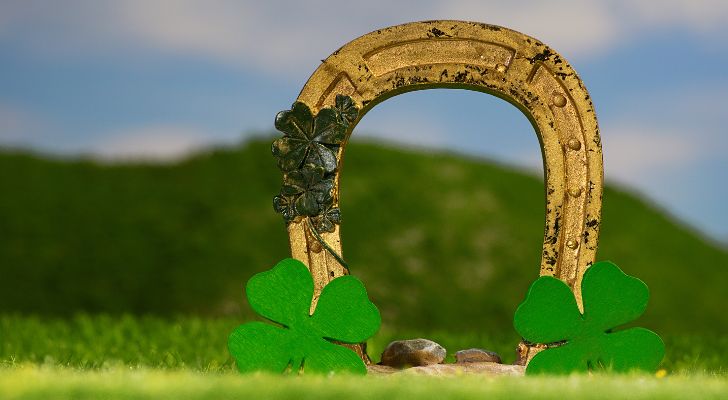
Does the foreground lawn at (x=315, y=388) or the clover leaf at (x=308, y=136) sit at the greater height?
the clover leaf at (x=308, y=136)

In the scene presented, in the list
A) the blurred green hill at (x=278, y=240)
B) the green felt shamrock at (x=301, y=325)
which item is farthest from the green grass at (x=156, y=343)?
the blurred green hill at (x=278, y=240)

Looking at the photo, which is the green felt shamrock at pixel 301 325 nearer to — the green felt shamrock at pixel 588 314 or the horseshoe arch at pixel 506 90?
the horseshoe arch at pixel 506 90

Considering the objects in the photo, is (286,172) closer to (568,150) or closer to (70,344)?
(568,150)

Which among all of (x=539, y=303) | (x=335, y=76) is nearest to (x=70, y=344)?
(x=335, y=76)

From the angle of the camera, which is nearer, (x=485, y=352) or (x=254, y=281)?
(x=254, y=281)

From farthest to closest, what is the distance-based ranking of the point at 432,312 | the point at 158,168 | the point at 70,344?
the point at 158,168 < the point at 432,312 < the point at 70,344

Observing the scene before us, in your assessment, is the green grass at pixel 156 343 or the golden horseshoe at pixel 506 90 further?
the green grass at pixel 156 343

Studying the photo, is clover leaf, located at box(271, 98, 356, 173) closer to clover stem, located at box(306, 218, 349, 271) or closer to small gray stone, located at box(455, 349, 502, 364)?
clover stem, located at box(306, 218, 349, 271)
